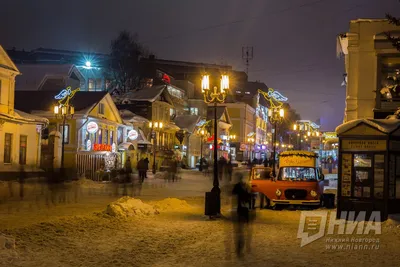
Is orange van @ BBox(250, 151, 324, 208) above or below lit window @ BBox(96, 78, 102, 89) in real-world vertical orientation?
below

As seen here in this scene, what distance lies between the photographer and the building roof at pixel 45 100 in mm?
44750

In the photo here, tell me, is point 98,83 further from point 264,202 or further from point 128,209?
point 128,209

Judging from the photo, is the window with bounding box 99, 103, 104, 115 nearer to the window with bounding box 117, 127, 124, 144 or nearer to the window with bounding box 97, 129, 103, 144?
the window with bounding box 97, 129, 103, 144

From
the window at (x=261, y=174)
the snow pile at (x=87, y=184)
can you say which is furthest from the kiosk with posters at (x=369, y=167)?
the snow pile at (x=87, y=184)

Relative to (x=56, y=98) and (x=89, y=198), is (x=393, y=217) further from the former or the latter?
(x=56, y=98)

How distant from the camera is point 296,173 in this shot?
71.3 ft

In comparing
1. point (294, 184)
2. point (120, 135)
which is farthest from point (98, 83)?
point (294, 184)

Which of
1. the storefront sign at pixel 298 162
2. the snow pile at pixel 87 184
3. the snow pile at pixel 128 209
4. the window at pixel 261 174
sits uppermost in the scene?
the storefront sign at pixel 298 162

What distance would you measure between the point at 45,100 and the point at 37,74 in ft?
43.8

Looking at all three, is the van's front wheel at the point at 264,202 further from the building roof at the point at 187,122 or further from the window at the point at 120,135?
the building roof at the point at 187,122

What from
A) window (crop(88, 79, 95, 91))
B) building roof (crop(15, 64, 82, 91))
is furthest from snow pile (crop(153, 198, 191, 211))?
window (crop(88, 79, 95, 91))

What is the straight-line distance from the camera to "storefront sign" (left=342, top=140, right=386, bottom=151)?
1631 centimetres

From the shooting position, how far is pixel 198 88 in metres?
82.3

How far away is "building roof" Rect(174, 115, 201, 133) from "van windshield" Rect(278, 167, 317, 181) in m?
43.1
